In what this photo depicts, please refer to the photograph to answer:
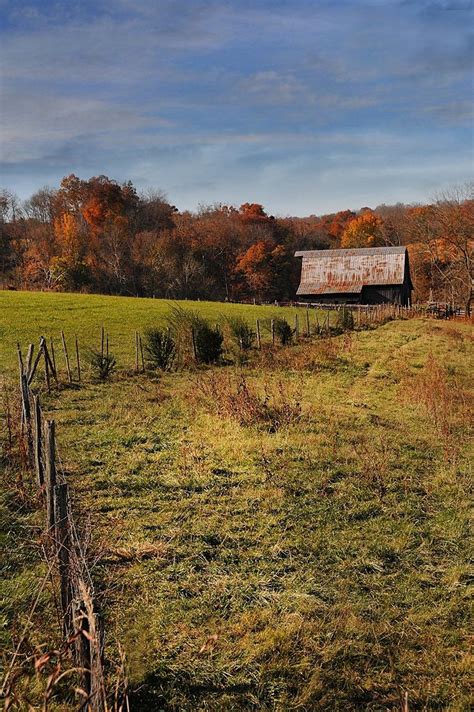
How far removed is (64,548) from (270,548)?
2.71 m

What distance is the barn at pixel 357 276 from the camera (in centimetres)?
5084

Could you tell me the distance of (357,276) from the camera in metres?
51.8

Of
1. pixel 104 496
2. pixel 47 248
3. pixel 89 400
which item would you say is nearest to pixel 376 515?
pixel 104 496

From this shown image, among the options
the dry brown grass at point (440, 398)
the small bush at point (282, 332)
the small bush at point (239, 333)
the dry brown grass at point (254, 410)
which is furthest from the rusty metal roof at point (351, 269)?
the dry brown grass at point (254, 410)

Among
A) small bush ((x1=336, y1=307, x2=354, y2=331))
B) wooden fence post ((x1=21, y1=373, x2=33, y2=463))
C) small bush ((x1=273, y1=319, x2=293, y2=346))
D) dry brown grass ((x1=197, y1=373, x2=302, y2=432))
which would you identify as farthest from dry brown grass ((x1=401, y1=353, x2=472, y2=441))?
small bush ((x1=336, y1=307, x2=354, y2=331))

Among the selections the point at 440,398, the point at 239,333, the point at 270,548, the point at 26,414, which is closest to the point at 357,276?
the point at 239,333

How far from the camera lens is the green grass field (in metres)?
4.60

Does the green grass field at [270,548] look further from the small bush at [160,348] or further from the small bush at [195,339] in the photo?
the small bush at [195,339]

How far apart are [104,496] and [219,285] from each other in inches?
2433

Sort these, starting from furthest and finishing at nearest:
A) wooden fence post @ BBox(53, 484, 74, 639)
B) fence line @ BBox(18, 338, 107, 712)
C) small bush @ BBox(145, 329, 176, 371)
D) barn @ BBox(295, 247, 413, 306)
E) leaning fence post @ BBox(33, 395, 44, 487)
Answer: barn @ BBox(295, 247, 413, 306) < small bush @ BBox(145, 329, 176, 371) < leaning fence post @ BBox(33, 395, 44, 487) < wooden fence post @ BBox(53, 484, 74, 639) < fence line @ BBox(18, 338, 107, 712)

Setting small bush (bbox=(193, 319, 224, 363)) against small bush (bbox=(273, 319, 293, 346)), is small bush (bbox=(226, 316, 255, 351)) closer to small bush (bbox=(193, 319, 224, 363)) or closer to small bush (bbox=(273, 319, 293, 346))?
small bush (bbox=(193, 319, 224, 363))

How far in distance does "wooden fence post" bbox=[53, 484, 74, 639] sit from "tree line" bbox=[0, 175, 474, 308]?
4633cm

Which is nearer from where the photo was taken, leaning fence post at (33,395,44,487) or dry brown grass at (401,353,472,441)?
leaning fence post at (33,395,44,487)

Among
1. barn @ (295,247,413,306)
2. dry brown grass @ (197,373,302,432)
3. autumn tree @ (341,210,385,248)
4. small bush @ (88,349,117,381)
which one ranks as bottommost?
dry brown grass @ (197,373,302,432)
